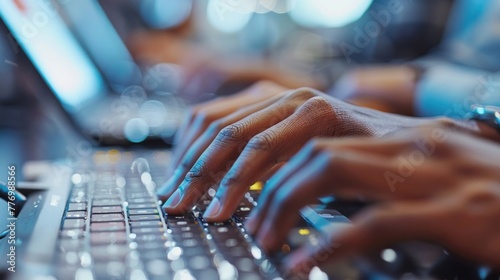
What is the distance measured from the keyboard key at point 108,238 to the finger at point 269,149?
3.2 inches

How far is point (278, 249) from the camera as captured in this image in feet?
1.34

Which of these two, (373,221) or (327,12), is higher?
(327,12)

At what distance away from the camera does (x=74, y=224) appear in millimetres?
479

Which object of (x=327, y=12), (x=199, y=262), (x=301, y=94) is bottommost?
(x=199, y=262)

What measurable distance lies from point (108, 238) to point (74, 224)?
56 millimetres

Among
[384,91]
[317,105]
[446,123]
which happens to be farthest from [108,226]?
[384,91]

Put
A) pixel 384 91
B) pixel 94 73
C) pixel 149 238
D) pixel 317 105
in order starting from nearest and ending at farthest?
pixel 149 238 → pixel 317 105 → pixel 384 91 → pixel 94 73

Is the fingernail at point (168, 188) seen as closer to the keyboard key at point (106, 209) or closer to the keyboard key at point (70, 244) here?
the keyboard key at point (106, 209)

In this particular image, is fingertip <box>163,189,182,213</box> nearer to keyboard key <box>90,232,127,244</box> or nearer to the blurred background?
keyboard key <box>90,232,127,244</box>

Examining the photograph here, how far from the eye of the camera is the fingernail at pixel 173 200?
1.73 feet

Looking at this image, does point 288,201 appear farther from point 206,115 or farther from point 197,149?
point 206,115

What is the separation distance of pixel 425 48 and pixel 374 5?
0.30 metres

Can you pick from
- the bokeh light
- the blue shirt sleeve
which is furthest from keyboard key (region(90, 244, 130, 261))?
the bokeh light

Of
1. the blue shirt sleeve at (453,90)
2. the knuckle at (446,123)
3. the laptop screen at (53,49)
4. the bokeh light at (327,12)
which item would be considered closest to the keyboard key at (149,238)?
the knuckle at (446,123)
